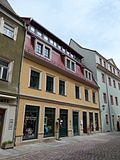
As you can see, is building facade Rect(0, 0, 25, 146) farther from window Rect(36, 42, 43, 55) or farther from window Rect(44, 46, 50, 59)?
window Rect(44, 46, 50, 59)

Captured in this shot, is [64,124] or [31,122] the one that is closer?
[31,122]

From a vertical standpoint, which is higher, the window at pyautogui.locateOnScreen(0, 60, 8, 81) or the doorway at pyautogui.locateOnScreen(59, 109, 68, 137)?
the window at pyautogui.locateOnScreen(0, 60, 8, 81)

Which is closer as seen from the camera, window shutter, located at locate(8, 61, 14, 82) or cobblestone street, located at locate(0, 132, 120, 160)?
cobblestone street, located at locate(0, 132, 120, 160)

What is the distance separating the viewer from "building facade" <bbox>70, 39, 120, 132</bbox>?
74.7ft

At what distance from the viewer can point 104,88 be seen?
79.3 ft

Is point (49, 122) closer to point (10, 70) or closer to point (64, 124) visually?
point (64, 124)

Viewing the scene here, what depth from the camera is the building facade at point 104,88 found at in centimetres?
2277

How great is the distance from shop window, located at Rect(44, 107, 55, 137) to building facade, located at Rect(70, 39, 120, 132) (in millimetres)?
10846

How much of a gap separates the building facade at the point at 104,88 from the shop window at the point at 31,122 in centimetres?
1306

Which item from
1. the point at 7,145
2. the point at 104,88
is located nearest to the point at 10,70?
the point at 7,145

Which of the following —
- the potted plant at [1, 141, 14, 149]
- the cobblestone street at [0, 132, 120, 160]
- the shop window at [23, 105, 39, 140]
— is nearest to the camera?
the cobblestone street at [0, 132, 120, 160]

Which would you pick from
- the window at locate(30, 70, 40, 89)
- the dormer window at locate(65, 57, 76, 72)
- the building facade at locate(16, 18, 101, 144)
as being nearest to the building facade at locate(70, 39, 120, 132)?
the building facade at locate(16, 18, 101, 144)

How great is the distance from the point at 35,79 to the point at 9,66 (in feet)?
9.64

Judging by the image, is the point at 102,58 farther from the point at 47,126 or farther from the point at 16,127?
the point at 16,127
